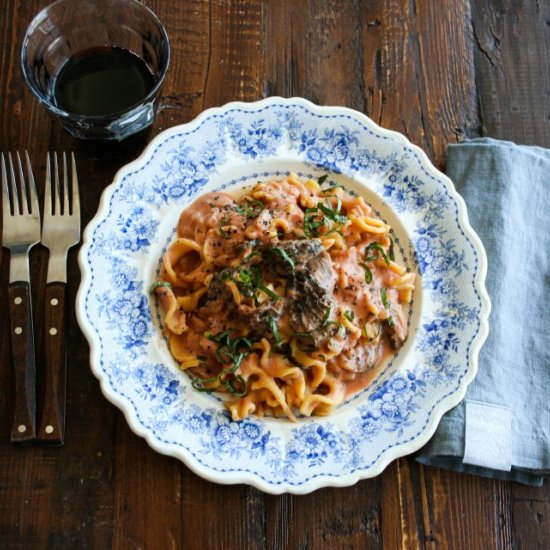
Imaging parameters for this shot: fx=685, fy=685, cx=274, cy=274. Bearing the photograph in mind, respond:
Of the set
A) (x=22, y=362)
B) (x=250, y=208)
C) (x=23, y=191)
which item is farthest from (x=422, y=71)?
(x=22, y=362)

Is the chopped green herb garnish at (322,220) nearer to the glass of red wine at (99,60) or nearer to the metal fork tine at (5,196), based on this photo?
the glass of red wine at (99,60)

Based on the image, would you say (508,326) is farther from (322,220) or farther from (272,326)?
(272,326)

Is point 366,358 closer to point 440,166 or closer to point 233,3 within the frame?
point 440,166

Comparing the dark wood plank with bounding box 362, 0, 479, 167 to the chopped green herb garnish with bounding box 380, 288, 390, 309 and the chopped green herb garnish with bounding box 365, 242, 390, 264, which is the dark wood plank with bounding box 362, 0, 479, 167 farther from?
the chopped green herb garnish with bounding box 380, 288, 390, 309

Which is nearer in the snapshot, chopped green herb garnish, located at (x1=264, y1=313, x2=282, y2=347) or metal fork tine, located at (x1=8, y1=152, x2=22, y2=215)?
chopped green herb garnish, located at (x1=264, y1=313, x2=282, y2=347)

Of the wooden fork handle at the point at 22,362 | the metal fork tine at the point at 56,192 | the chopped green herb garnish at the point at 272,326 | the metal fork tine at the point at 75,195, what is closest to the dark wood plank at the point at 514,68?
the chopped green herb garnish at the point at 272,326

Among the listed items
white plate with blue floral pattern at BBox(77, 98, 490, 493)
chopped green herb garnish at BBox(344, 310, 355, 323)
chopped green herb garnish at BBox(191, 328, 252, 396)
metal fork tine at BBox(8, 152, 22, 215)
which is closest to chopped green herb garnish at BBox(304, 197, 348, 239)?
white plate with blue floral pattern at BBox(77, 98, 490, 493)
